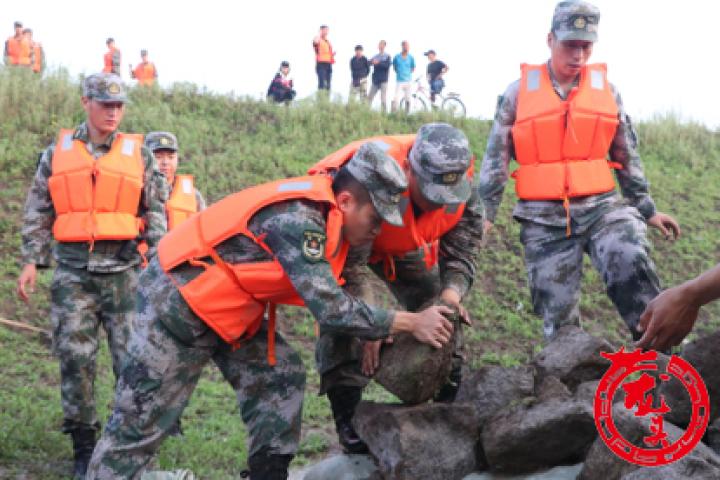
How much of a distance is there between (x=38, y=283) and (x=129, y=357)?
585cm

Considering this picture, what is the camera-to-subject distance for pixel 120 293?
5527 millimetres

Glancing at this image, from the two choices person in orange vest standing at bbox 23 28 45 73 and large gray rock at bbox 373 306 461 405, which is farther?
person in orange vest standing at bbox 23 28 45 73

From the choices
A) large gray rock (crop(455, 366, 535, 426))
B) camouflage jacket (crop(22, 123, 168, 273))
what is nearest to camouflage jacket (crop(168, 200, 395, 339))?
large gray rock (crop(455, 366, 535, 426))

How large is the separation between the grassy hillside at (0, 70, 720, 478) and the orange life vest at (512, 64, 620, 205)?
233cm

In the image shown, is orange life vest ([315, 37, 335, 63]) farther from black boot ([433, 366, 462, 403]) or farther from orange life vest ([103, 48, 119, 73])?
black boot ([433, 366, 462, 403])

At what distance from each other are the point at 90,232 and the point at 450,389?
8.08ft

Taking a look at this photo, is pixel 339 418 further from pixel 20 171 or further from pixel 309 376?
pixel 20 171

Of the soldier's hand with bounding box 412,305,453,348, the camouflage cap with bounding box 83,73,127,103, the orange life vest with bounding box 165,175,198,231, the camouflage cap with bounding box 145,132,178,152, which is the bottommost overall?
the orange life vest with bounding box 165,175,198,231

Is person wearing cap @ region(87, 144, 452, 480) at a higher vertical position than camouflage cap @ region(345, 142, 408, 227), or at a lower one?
lower

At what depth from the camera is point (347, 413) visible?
15.6 ft

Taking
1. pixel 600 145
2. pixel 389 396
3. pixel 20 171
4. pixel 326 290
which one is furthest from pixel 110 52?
pixel 326 290

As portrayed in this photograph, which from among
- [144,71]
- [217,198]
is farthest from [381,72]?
[217,198]

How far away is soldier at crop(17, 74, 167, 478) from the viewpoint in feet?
17.5

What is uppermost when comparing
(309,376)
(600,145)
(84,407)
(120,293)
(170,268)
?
(600,145)
